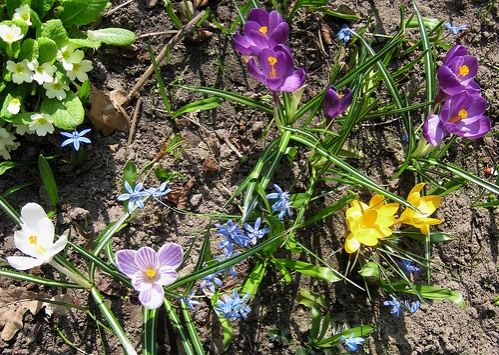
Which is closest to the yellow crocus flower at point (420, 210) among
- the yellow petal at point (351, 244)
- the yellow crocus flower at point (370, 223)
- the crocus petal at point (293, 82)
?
the yellow crocus flower at point (370, 223)

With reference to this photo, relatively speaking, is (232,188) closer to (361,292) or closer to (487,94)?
(361,292)

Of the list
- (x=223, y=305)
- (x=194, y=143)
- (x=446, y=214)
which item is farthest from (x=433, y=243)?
(x=194, y=143)

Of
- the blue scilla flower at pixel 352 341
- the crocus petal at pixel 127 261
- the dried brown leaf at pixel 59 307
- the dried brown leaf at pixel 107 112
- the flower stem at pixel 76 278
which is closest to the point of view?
the crocus petal at pixel 127 261

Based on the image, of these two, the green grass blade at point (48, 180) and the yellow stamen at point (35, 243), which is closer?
the yellow stamen at point (35, 243)

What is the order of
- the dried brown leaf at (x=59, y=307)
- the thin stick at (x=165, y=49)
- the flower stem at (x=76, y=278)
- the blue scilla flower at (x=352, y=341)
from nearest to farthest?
the flower stem at (x=76, y=278)
the blue scilla flower at (x=352, y=341)
the dried brown leaf at (x=59, y=307)
the thin stick at (x=165, y=49)

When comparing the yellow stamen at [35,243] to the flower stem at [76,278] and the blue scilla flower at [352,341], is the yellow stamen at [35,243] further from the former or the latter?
the blue scilla flower at [352,341]

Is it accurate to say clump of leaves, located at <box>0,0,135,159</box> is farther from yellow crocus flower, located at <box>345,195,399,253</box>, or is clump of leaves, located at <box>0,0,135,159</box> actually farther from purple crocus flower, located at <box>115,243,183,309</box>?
yellow crocus flower, located at <box>345,195,399,253</box>

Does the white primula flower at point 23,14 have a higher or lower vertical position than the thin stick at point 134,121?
higher
